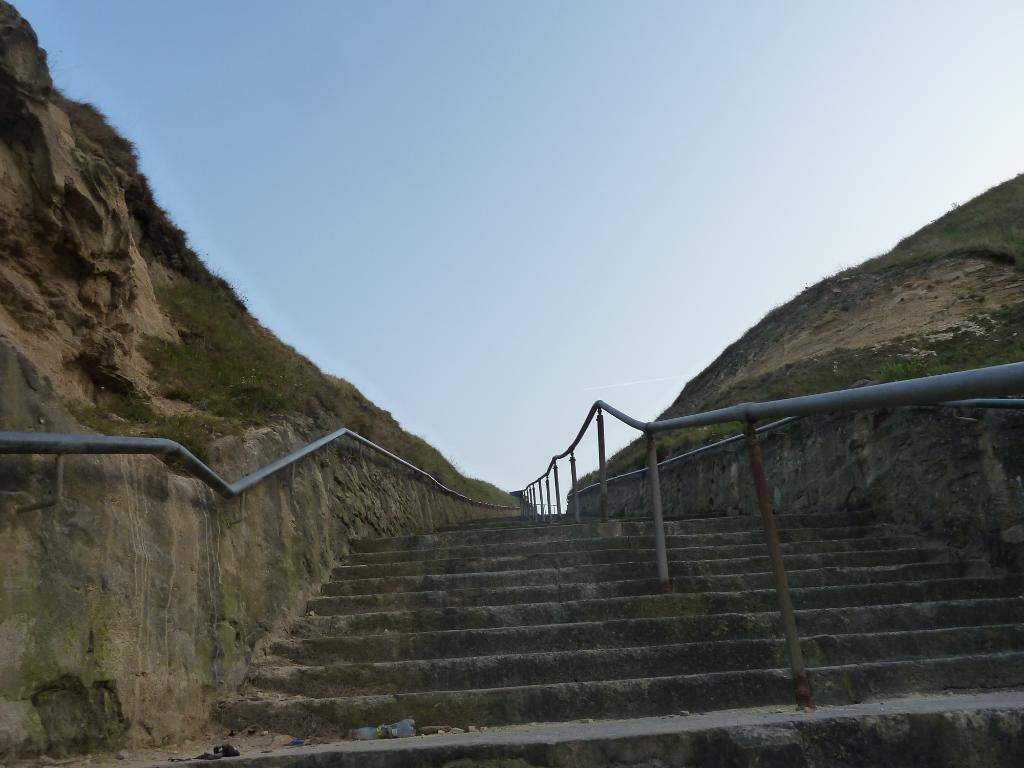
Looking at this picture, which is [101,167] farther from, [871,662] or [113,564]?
[871,662]

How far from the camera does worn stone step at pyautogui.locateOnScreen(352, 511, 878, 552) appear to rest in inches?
202

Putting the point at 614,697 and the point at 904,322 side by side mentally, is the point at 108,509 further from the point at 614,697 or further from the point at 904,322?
the point at 904,322

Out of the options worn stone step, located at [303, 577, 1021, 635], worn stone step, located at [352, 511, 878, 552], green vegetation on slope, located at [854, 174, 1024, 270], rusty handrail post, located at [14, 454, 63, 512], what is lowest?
worn stone step, located at [303, 577, 1021, 635]

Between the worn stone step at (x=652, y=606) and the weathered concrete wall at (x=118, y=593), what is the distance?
536 mm

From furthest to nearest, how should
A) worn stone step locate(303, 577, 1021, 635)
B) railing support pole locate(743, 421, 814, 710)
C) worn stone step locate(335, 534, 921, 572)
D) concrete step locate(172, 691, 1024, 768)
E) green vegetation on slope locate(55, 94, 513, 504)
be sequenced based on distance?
worn stone step locate(335, 534, 921, 572)
green vegetation on slope locate(55, 94, 513, 504)
worn stone step locate(303, 577, 1021, 635)
railing support pole locate(743, 421, 814, 710)
concrete step locate(172, 691, 1024, 768)

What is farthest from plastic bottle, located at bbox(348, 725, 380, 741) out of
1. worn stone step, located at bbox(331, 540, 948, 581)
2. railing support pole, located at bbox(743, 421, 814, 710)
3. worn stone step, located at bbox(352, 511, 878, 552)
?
worn stone step, located at bbox(352, 511, 878, 552)

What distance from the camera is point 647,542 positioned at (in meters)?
4.77

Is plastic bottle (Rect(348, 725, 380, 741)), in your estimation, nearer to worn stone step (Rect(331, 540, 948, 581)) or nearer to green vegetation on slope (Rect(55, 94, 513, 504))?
green vegetation on slope (Rect(55, 94, 513, 504))

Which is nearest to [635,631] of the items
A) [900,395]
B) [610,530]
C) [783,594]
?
[783,594]

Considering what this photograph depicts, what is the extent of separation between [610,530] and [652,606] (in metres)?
1.42

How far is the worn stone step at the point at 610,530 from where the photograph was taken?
202 inches

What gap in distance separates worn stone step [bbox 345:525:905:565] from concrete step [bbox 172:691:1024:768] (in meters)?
2.54

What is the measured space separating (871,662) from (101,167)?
5.32 m

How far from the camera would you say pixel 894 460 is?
16.4 ft
